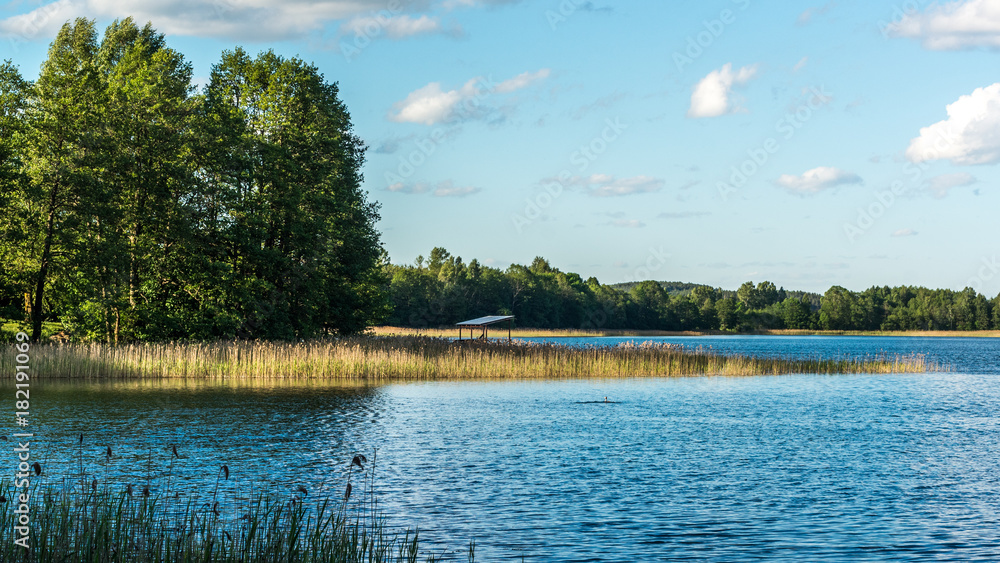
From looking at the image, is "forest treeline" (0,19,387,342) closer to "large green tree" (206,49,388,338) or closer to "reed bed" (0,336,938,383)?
"large green tree" (206,49,388,338)

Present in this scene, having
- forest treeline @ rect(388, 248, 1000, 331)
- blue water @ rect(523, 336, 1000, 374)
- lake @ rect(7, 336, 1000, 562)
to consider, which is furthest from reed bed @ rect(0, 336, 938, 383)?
forest treeline @ rect(388, 248, 1000, 331)

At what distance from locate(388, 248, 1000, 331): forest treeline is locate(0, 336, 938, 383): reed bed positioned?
281ft

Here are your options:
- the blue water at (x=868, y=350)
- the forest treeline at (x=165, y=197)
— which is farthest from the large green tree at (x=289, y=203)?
the blue water at (x=868, y=350)

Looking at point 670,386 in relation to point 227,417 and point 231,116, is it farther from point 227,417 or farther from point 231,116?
point 231,116

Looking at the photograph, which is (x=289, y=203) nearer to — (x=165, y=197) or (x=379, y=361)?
(x=165, y=197)

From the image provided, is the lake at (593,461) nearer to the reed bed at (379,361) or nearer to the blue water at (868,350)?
the reed bed at (379,361)

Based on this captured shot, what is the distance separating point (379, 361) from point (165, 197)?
12.6 m

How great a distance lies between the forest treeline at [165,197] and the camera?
36.6 meters

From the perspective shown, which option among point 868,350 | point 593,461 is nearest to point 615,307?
point 868,350

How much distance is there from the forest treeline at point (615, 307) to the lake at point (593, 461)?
332 feet

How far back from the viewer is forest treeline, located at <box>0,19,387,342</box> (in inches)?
1442

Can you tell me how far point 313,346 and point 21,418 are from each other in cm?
1763

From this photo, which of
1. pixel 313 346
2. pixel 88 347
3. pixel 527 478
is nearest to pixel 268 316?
pixel 313 346

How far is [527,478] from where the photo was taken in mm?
15500
